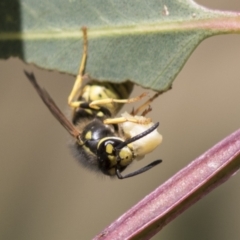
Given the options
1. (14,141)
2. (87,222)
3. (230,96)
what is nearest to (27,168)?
(14,141)

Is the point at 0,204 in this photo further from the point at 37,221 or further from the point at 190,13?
the point at 190,13

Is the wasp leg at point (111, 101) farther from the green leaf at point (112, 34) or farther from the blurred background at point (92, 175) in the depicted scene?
the blurred background at point (92, 175)

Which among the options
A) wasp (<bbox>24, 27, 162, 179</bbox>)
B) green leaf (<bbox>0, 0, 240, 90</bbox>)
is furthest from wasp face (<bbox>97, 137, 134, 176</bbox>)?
green leaf (<bbox>0, 0, 240, 90</bbox>)

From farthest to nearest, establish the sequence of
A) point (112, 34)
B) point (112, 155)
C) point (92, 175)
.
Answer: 1. point (92, 175)
2. point (112, 155)
3. point (112, 34)

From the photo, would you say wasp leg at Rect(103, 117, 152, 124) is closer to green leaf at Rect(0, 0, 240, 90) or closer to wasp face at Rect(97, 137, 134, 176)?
wasp face at Rect(97, 137, 134, 176)

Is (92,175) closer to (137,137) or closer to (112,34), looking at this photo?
(137,137)

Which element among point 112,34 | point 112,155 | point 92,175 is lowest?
point 92,175

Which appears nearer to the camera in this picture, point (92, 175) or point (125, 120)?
point (125, 120)

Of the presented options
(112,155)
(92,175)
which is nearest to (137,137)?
(112,155)

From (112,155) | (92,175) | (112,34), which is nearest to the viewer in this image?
(112,34)

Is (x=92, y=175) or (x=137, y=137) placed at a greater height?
(x=137, y=137)
